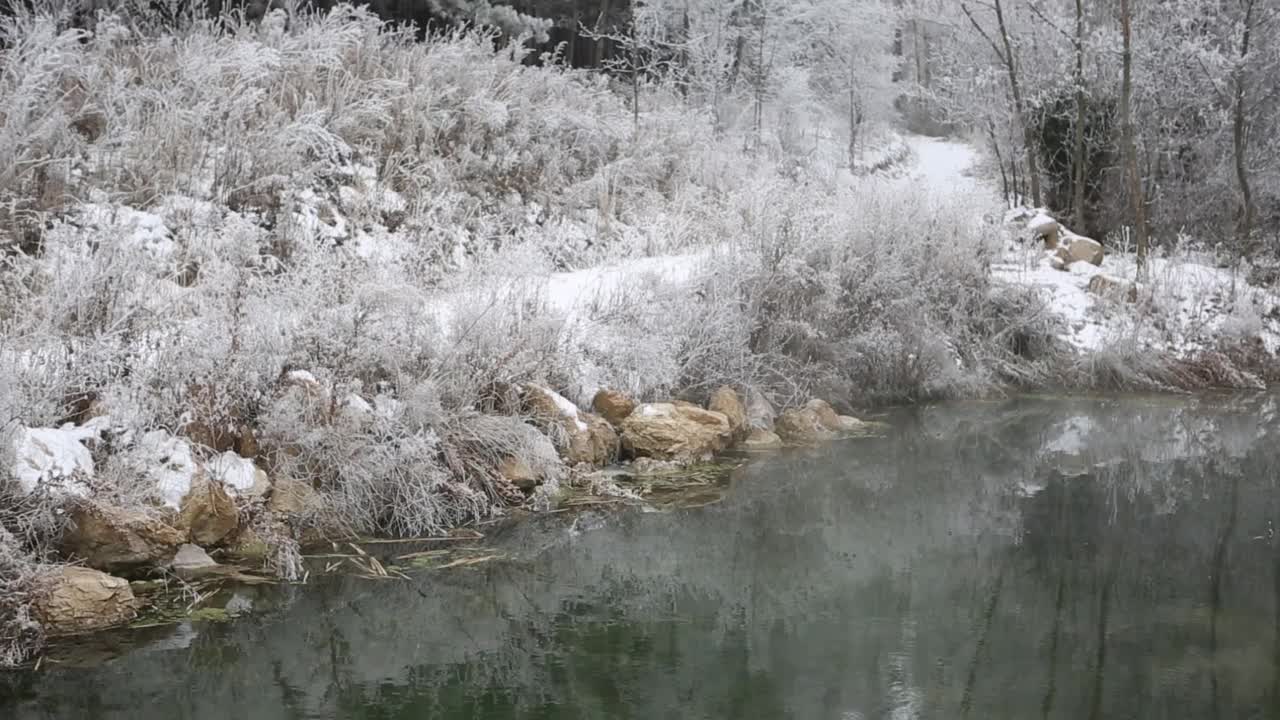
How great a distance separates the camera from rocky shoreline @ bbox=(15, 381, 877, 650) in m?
5.98

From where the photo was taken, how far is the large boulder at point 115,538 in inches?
244

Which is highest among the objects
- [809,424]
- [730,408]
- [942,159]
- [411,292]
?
[411,292]

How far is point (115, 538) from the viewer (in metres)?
6.27

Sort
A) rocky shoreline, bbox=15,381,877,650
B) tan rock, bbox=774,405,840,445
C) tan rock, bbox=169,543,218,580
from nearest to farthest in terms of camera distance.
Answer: rocky shoreline, bbox=15,381,877,650, tan rock, bbox=169,543,218,580, tan rock, bbox=774,405,840,445

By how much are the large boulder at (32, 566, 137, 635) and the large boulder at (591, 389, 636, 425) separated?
171 inches

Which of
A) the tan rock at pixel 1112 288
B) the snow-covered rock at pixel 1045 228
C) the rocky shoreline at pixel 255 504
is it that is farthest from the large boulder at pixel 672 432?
the snow-covered rock at pixel 1045 228

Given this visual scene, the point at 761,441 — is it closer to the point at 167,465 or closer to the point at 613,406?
the point at 613,406

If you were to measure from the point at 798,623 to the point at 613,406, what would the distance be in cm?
354

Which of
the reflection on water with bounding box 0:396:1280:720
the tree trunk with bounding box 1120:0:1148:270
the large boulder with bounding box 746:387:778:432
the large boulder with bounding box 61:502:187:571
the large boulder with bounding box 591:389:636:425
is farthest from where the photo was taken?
the tree trunk with bounding box 1120:0:1148:270

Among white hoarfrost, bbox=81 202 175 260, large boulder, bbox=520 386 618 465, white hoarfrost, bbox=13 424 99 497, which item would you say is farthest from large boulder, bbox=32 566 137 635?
white hoarfrost, bbox=81 202 175 260

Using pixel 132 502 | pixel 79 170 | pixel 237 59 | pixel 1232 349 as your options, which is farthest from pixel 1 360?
pixel 1232 349

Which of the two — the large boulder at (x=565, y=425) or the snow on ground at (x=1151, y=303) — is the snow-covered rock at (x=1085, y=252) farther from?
the large boulder at (x=565, y=425)

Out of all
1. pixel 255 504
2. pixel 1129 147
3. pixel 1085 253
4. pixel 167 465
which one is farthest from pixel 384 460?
pixel 1129 147

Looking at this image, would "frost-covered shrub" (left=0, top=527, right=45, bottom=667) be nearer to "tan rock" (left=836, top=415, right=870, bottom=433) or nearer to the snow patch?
the snow patch
